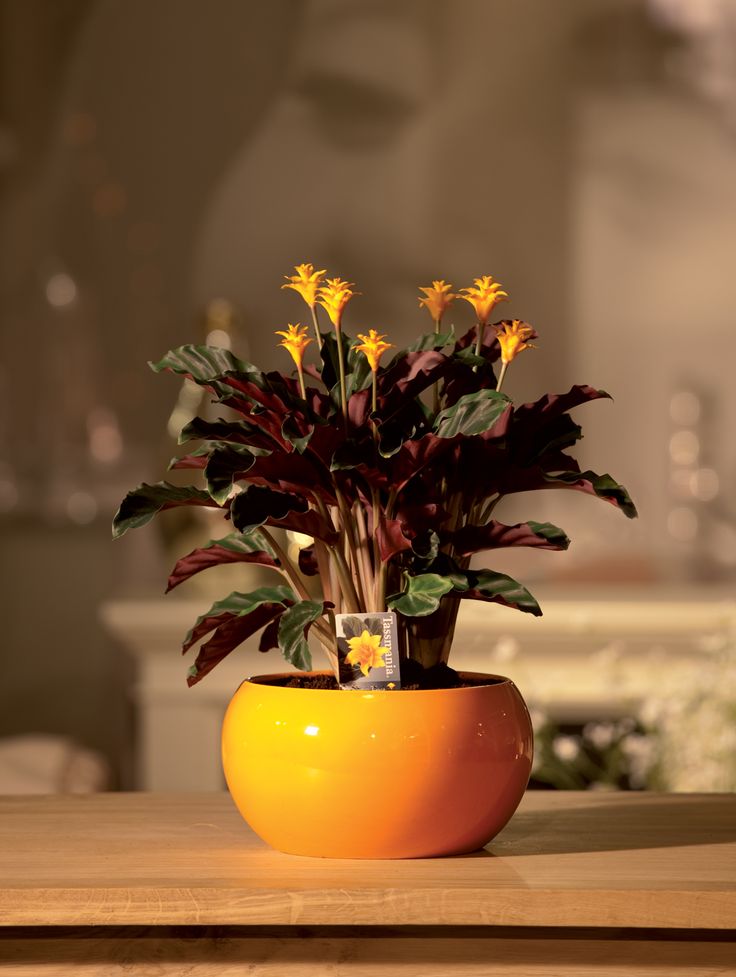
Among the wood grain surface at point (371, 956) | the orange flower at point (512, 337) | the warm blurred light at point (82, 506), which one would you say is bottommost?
the wood grain surface at point (371, 956)

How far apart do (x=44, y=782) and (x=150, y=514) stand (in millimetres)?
1187

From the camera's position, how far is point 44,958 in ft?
3.18

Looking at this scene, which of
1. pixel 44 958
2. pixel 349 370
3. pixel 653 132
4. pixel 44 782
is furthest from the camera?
pixel 653 132

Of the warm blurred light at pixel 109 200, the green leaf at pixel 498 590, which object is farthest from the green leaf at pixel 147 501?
the warm blurred light at pixel 109 200

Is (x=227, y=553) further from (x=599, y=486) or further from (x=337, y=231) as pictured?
(x=337, y=231)

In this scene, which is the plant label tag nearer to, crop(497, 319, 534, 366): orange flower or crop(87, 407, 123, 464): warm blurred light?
crop(497, 319, 534, 366): orange flower

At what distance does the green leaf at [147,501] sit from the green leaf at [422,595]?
0.17m

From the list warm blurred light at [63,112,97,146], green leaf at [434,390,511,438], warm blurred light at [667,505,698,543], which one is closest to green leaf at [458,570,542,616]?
green leaf at [434,390,511,438]

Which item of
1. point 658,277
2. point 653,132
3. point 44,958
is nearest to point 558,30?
point 653,132

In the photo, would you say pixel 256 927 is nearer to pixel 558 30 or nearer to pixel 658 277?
pixel 658 277

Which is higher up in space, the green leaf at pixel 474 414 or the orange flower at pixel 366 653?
the green leaf at pixel 474 414

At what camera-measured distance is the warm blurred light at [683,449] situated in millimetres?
3346

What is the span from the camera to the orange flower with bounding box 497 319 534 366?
1023 millimetres

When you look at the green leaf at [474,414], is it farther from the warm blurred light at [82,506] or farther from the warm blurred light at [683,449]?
the warm blurred light at [82,506]
